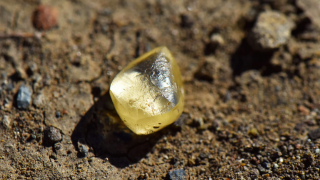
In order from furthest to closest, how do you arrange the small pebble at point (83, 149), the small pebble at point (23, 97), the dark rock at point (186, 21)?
the dark rock at point (186, 21) < the small pebble at point (23, 97) < the small pebble at point (83, 149)

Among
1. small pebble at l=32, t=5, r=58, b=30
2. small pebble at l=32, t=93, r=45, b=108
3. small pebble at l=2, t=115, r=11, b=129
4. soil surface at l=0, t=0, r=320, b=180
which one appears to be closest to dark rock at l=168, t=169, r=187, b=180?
soil surface at l=0, t=0, r=320, b=180

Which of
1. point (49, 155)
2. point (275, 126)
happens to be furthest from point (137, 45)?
point (275, 126)

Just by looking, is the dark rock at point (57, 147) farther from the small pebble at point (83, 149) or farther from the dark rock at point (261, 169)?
the dark rock at point (261, 169)

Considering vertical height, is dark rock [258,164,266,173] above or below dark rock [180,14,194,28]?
below

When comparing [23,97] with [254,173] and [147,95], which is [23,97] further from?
[254,173]

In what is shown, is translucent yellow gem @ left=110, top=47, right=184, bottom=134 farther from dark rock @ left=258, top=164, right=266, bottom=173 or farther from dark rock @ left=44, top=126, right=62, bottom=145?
dark rock @ left=258, top=164, right=266, bottom=173

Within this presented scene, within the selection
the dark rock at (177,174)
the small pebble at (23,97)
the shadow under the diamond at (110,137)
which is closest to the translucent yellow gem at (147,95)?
the shadow under the diamond at (110,137)

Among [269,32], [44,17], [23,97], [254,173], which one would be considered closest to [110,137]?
[23,97]

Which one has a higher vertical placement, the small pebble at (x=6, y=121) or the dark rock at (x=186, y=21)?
the dark rock at (x=186, y=21)
